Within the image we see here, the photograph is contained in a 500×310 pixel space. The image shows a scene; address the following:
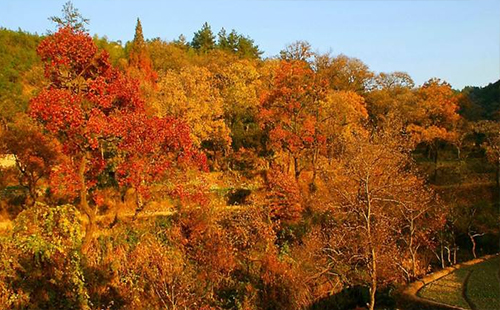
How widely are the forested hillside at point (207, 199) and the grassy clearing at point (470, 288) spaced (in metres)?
1.45

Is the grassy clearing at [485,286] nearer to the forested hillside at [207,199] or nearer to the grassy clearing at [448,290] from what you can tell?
the grassy clearing at [448,290]

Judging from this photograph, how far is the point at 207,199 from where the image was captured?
21.3 m

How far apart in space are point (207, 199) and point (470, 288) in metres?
12.9

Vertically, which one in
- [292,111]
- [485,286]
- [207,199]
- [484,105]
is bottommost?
[485,286]

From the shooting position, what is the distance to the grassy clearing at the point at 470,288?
54.9ft

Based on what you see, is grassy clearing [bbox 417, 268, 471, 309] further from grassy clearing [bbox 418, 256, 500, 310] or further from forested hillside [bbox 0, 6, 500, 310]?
forested hillside [bbox 0, 6, 500, 310]

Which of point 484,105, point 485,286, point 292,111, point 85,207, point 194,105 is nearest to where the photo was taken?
point 85,207

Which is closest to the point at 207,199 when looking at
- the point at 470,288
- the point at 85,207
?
the point at 85,207

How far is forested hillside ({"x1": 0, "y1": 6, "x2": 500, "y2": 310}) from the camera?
15586mm

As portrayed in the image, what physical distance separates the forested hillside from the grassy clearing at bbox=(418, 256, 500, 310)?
4.75ft

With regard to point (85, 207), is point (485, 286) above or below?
below

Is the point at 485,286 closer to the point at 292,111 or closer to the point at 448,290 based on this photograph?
the point at 448,290

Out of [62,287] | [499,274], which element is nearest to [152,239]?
[62,287]

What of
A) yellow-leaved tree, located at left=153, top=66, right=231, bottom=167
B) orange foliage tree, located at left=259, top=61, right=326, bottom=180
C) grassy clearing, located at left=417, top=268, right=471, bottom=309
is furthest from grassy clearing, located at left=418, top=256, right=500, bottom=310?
yellow-leaved tree, located at left=153, top=66, right=231, bottom=167
